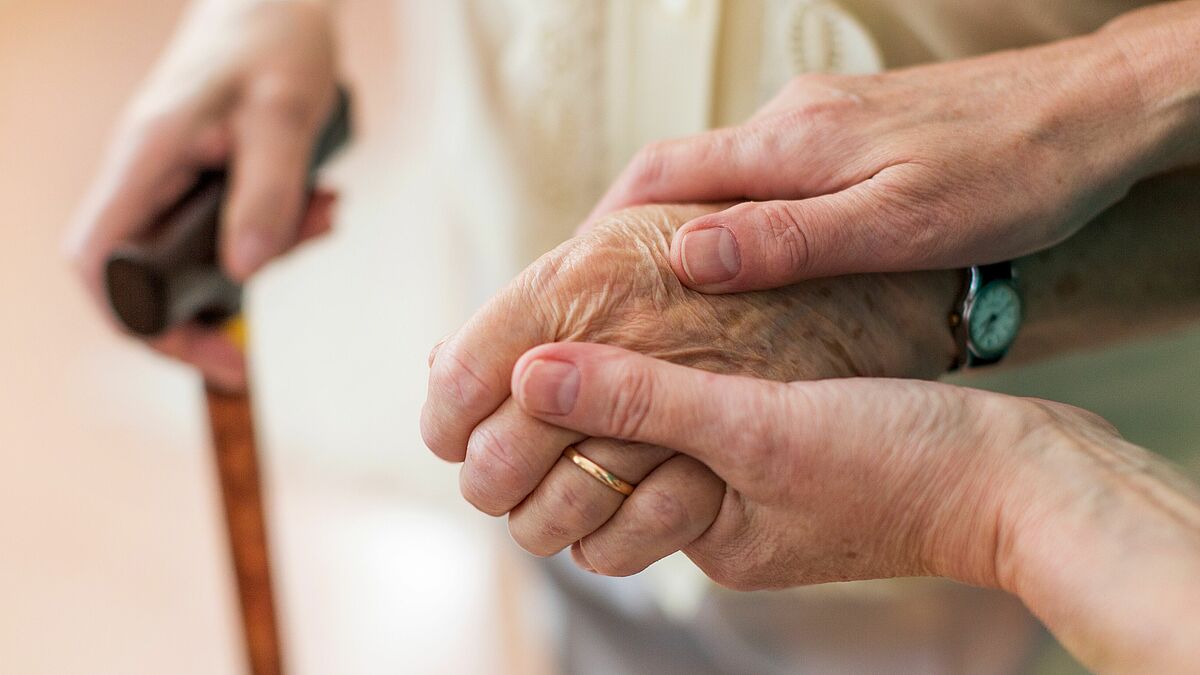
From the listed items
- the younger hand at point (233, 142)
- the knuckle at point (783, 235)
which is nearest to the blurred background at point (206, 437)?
the younger hand at point (233, 142)

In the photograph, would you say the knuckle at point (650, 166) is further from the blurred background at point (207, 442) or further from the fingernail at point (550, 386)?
the blurred background at point (207, 442)

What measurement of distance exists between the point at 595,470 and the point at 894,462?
0.14 m

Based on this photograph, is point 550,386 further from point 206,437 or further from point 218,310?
point 206,437

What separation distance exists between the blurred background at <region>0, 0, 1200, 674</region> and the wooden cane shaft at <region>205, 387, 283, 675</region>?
6.0 inches

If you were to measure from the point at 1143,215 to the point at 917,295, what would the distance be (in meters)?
0.19

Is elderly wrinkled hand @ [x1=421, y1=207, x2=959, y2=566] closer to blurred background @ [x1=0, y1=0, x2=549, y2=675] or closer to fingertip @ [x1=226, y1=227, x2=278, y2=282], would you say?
fingertip @ [x1=226, y1=227, x2=278, y2=282]

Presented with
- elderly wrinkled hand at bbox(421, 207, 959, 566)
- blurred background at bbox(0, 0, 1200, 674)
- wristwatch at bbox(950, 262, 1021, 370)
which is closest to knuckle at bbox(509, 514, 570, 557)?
elderly wrinkled hand at bbox(421, 207, 959, 566)

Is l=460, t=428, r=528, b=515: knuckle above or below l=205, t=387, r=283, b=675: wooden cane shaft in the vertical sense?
above

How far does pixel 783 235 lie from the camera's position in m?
0.49

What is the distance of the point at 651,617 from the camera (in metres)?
0.98

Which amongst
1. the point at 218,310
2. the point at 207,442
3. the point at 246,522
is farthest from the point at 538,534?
the point at 207,442

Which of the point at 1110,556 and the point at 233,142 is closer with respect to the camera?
the point at 1110,556

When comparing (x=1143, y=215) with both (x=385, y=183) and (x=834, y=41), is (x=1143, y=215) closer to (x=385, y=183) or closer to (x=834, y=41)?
(x=834, y=41)

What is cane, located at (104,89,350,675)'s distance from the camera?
0.75 metres
